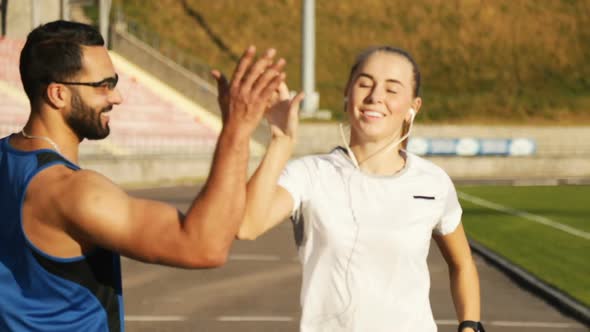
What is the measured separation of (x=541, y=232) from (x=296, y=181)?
55.0 ft

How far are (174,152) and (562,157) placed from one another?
15.5 m

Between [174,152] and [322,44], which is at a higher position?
[322,44]

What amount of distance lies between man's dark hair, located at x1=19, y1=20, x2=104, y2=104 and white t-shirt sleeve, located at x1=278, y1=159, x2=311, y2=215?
3.72 feet

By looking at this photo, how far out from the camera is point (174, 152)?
3806cm

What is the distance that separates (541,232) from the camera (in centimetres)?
2059

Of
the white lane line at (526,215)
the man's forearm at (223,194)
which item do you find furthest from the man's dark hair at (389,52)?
the white lane line at (526,215)

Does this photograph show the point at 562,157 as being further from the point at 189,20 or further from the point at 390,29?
the point at 189,20

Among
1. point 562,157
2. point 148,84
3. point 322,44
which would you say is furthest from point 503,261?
point 322,44

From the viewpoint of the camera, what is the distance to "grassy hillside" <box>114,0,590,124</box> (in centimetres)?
6241

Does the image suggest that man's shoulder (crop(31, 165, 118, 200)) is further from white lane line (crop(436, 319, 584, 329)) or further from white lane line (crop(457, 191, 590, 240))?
white lane line (crop(457, 191, 590, 240))

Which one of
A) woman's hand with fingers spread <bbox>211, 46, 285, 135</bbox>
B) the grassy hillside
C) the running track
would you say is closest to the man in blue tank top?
woman's hand with fingers spread <bbox>211, 46, 285, 135</bbox>

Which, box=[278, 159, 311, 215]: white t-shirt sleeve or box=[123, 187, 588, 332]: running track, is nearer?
box=[278, 159, 311, 215]: white t-shirt sleeve

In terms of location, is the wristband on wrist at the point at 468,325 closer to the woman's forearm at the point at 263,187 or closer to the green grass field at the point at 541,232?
the woman's forearm at the point at 263,187

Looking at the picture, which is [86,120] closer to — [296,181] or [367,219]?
[296,181]
